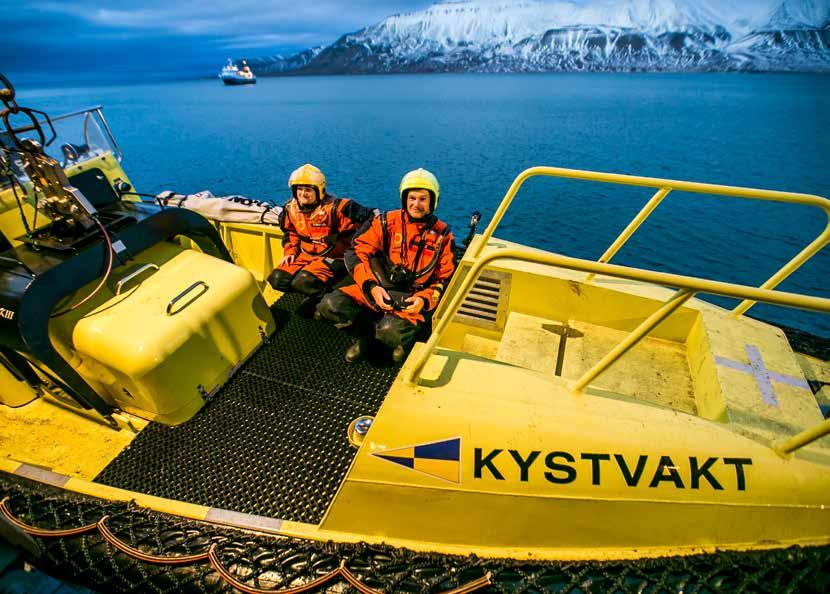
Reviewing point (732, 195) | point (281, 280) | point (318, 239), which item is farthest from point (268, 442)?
point (732, 195)

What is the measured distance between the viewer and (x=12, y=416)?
9.87 ft

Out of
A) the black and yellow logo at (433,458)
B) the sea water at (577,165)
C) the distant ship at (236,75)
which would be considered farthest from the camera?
the distant ship at (236,75)

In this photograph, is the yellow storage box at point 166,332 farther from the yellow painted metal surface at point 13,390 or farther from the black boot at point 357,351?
the black boot at point 357,351

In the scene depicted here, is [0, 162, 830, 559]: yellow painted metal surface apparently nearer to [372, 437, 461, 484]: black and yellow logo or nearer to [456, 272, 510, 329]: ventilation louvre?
[372, 437, 461, 484]: black and yellow logo

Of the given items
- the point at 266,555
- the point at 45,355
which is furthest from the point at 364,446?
the point at 45,355

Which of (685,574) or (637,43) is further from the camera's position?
(637,43)

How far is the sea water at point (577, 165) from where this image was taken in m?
11.6

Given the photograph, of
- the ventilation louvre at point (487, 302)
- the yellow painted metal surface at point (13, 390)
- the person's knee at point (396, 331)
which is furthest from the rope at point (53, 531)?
the ventilation louvre at point (487, 302)

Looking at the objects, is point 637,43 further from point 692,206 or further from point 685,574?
point 685,574

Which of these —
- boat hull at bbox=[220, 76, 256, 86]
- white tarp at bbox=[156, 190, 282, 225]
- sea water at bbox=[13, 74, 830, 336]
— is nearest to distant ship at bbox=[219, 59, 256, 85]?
boat hull at bbox=[220, 76, 256, 86]

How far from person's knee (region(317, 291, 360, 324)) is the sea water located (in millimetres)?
9133

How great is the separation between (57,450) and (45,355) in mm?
859

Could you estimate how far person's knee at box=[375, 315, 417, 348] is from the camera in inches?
112

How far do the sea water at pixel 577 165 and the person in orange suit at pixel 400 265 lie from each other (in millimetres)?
8647
